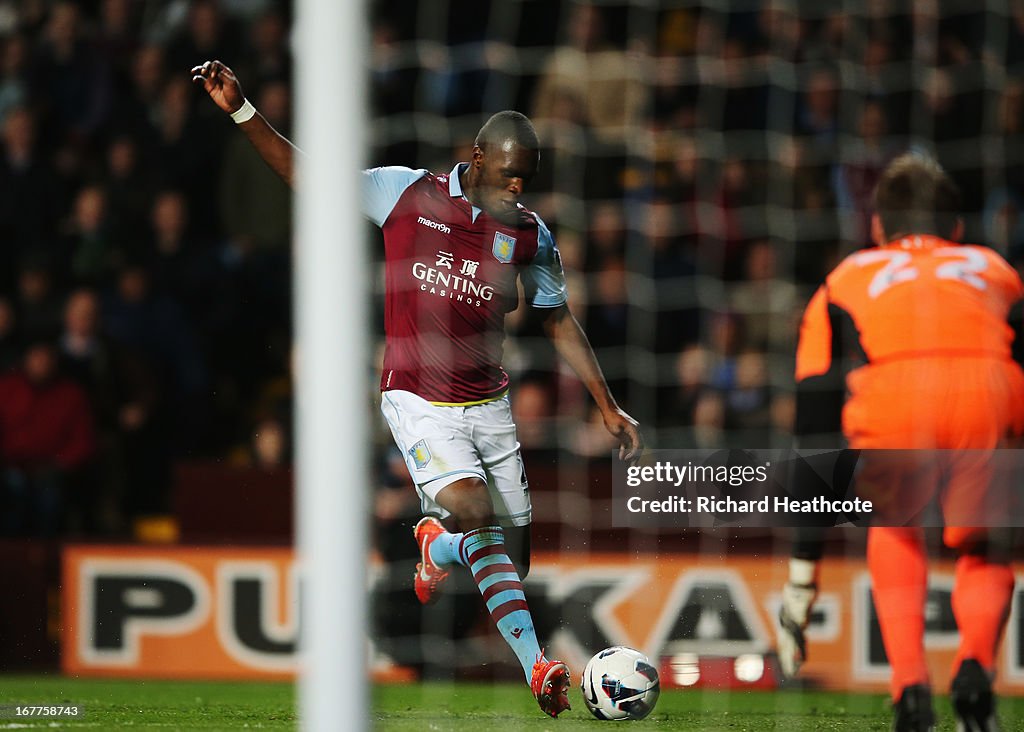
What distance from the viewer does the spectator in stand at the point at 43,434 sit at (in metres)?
7.05

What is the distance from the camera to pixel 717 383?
6527mm

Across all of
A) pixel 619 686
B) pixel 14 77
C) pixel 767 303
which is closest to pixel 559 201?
pixel 767 303

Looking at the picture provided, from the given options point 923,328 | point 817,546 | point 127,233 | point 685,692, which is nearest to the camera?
point 923,328

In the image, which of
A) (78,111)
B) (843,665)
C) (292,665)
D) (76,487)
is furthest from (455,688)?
(78,111)

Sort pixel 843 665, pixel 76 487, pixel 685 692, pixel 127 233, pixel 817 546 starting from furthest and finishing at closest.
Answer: pixel 127 233, pixel 76 487, pixel 843 665, pixel 685 692, pixel 817 546

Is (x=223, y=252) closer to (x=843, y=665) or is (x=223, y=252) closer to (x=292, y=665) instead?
(x=292, y=665)

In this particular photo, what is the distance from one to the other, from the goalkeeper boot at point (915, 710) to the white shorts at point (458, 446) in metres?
1.30

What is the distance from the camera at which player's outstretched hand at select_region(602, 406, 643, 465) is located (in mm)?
4707

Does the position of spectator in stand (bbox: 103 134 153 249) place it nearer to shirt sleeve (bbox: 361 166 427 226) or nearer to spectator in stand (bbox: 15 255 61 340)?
spectator in stand (bbox: 15 255 61 340)

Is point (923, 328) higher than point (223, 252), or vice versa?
point (223, 252)

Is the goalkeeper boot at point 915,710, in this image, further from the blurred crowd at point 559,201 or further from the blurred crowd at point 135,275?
the blurred crowd at point 135,275

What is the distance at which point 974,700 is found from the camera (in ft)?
13.6

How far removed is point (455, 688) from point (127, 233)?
3.09m

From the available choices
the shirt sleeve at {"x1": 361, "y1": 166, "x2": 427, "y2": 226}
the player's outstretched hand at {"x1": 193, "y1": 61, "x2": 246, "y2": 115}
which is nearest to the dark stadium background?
the shirt sleeve at {"x1": 361, "y1": 166, "x2": 427, "y2": 226}
